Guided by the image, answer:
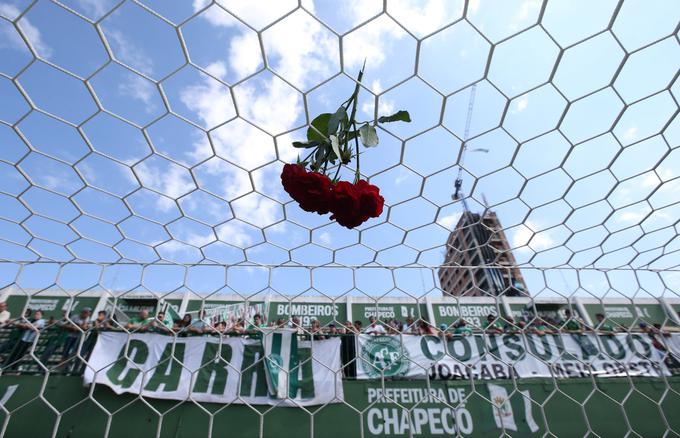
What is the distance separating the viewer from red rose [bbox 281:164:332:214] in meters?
0.78

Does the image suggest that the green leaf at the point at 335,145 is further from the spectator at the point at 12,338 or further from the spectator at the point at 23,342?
the spectator at the point at 12,338

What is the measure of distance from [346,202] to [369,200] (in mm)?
55

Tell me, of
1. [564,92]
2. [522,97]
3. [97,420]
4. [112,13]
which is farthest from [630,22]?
[97,420]

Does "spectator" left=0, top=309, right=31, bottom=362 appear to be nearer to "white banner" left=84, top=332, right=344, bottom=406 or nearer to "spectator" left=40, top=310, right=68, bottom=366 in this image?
"spectator" left=40, top=310, right=68, bottom=366

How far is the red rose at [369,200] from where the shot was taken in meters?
0.80

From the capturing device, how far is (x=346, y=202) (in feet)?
2.57

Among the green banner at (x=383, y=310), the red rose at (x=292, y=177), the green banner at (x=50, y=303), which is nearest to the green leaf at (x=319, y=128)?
the red rose at (x=292, y=177)

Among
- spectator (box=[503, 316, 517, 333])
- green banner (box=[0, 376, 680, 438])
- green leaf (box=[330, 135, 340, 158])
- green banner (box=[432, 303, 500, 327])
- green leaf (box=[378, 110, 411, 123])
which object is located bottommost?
green banner (box=[0, 376, 680, 438])

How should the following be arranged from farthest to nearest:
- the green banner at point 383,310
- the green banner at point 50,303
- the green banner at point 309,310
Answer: the green banner at point 383,310 < the green banner at point 309,310 < the green banner at point 50,303

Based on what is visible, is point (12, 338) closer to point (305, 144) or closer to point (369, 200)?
point (305, 144)

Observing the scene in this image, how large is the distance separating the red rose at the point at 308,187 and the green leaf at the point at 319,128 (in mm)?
147

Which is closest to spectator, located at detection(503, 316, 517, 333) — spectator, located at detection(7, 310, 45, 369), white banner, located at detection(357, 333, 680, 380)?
white banner, located at detection(357, 333, 680, 380)

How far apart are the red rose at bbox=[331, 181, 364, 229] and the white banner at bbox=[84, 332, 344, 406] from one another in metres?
2.07

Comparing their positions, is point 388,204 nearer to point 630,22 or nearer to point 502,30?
point 502,30
